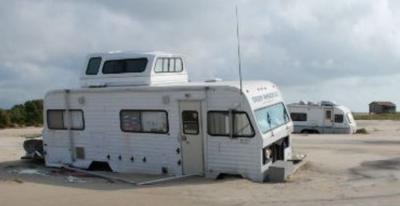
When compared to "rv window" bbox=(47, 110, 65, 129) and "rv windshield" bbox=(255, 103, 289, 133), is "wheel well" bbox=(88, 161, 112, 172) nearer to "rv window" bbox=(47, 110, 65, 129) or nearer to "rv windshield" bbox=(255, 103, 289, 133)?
"rv window" bbox=(47, 110, 65, 129)

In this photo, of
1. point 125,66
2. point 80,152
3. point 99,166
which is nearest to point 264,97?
point 125,66

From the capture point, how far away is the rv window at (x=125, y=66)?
17.7 m

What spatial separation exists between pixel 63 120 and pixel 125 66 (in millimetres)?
2496

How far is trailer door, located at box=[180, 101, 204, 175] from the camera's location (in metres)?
16.0

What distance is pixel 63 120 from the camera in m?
18.5

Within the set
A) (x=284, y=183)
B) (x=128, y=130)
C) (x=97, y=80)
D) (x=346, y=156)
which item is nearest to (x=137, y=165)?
(x=128, y=130)

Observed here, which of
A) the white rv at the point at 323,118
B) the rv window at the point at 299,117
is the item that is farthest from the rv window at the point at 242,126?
the rv window at the point at 299,117

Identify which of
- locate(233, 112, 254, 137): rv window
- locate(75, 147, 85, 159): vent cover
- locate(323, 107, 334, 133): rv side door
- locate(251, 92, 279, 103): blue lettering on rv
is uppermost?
locate(251, 92, 279, 103): blue lettering on rv

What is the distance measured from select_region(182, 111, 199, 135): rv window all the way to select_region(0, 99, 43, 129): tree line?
24851 mm

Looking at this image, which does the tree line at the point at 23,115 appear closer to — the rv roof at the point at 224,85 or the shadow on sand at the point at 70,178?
the shadow on sand at the point at 70,178

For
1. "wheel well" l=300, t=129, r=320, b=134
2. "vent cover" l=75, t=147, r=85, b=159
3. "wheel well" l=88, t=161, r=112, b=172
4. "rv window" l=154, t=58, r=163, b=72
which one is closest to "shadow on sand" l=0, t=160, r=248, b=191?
"wheel well" l=88, t=161, r=112, b=172

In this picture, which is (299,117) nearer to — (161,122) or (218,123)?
(161,122)

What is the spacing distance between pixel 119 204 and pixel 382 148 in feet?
44.9

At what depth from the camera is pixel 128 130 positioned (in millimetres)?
17188
